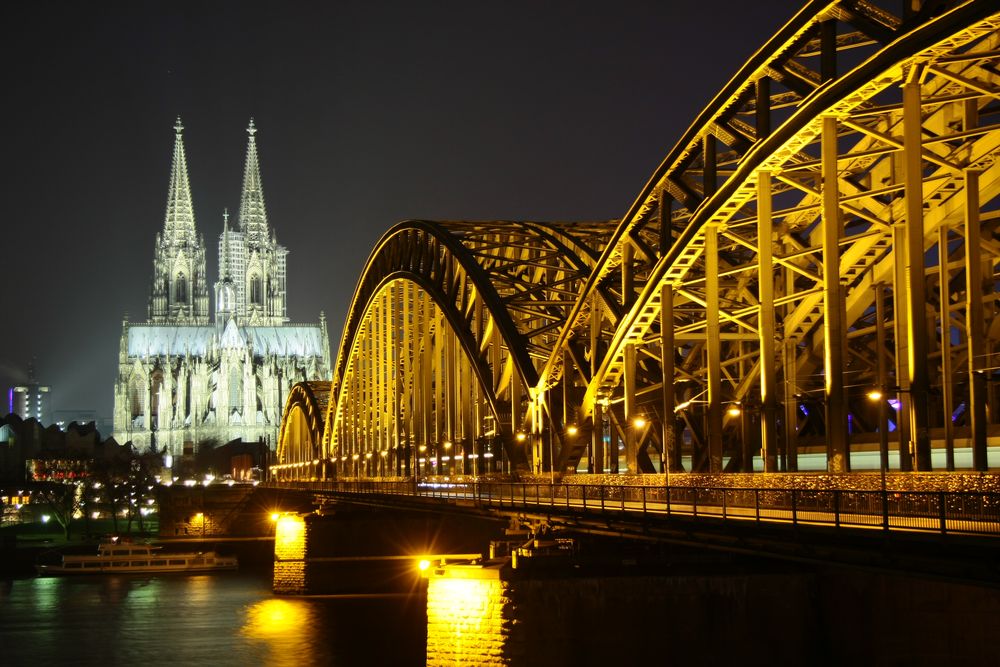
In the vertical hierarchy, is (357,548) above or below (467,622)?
below

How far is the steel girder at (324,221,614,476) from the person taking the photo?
195ft

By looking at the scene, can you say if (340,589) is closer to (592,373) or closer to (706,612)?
(592,373)

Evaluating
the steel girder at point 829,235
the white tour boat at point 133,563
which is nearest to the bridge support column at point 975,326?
the steel girder at point 829,235

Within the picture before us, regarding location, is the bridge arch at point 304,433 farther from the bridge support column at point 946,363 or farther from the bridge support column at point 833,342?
the bridge support column at point 833,342

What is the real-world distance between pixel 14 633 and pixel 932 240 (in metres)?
48.3

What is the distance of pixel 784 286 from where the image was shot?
47.7 m

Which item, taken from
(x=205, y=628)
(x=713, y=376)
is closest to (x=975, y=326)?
(x=713, y=376)

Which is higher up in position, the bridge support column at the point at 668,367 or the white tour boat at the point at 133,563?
the bridge support column at the point at 668,367

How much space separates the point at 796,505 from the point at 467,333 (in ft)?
134

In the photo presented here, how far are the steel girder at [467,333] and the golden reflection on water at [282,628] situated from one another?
1050 centimetres

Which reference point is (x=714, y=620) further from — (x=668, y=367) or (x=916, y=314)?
(x=916, y=314)

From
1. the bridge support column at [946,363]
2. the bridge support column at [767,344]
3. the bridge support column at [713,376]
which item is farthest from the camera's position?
the bridge support column at [713,376]

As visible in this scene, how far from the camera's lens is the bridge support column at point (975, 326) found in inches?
1029

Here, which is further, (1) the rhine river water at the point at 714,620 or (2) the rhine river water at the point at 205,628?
(2) the rhine river water at the point at 205,628
